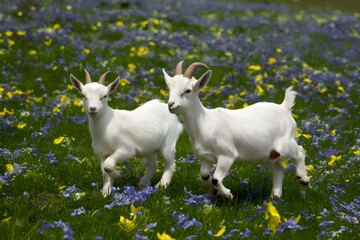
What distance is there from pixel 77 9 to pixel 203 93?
30.6ft

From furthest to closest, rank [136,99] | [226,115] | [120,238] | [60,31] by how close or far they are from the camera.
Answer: [60,31] < [136,99] < [226,115] < [120,238]

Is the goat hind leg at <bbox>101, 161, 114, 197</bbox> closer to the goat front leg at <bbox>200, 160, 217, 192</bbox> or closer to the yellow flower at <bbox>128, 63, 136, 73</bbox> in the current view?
the goat front leg at <bbox>200, 160, 217, 192</bbox>

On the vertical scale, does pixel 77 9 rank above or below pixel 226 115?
below

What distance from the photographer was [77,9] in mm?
19531

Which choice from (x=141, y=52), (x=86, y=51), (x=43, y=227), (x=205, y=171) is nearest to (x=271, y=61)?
(x=141, y=52)

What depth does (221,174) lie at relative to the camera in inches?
226

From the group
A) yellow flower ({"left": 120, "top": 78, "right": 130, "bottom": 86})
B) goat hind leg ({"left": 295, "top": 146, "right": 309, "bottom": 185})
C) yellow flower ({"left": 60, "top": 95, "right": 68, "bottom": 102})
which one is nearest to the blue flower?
goat hind leg ({"left": 295, "top": 146, "right": 309, "bottom": 185})

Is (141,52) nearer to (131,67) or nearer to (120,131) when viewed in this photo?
(131,67)

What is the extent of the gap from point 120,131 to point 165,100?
17.1 ft

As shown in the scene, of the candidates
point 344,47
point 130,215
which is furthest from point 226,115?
point 344,47

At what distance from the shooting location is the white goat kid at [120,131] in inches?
232

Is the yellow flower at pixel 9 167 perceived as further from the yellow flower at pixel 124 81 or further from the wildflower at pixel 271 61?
the wildflower at pixel 271 61

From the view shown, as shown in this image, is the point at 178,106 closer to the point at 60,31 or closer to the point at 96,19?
the point at 60,31

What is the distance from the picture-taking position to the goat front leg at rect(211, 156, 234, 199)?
5715mm
